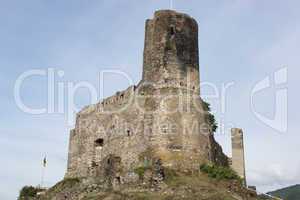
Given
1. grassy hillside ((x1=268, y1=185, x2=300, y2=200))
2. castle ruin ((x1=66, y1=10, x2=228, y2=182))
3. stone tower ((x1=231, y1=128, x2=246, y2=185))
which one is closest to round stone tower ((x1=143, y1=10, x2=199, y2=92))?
castle ruin ((x1=66, y1=10, x2=228, y2=182))

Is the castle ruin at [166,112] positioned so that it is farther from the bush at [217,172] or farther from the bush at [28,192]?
the bush at [28,192]

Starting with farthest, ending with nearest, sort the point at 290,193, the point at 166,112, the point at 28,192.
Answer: the point at 290,193 < the point at 28,192 < the point at 166,112

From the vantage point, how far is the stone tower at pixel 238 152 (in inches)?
1503

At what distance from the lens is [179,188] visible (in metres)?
27.7

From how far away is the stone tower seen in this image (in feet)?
125

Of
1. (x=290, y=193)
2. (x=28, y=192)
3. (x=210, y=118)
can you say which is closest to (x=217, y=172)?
(x=210, y=118)

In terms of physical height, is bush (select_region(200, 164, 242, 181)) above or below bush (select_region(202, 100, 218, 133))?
below

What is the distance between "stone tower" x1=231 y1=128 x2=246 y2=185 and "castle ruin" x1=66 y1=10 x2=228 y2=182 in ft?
5.67

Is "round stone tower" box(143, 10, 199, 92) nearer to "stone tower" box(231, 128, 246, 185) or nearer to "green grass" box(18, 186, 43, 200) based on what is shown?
"stone tower" box(231, 128, 246, 185)

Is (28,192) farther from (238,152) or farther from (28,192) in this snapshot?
(238,152)

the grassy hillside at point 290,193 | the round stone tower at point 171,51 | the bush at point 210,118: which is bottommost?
the grassy hillside at point 290,193

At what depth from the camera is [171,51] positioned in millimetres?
33938

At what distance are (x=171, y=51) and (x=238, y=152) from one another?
405 inches

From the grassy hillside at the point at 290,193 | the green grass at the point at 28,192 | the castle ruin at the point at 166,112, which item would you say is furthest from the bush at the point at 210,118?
the grassy hillside at the point at 290,193
